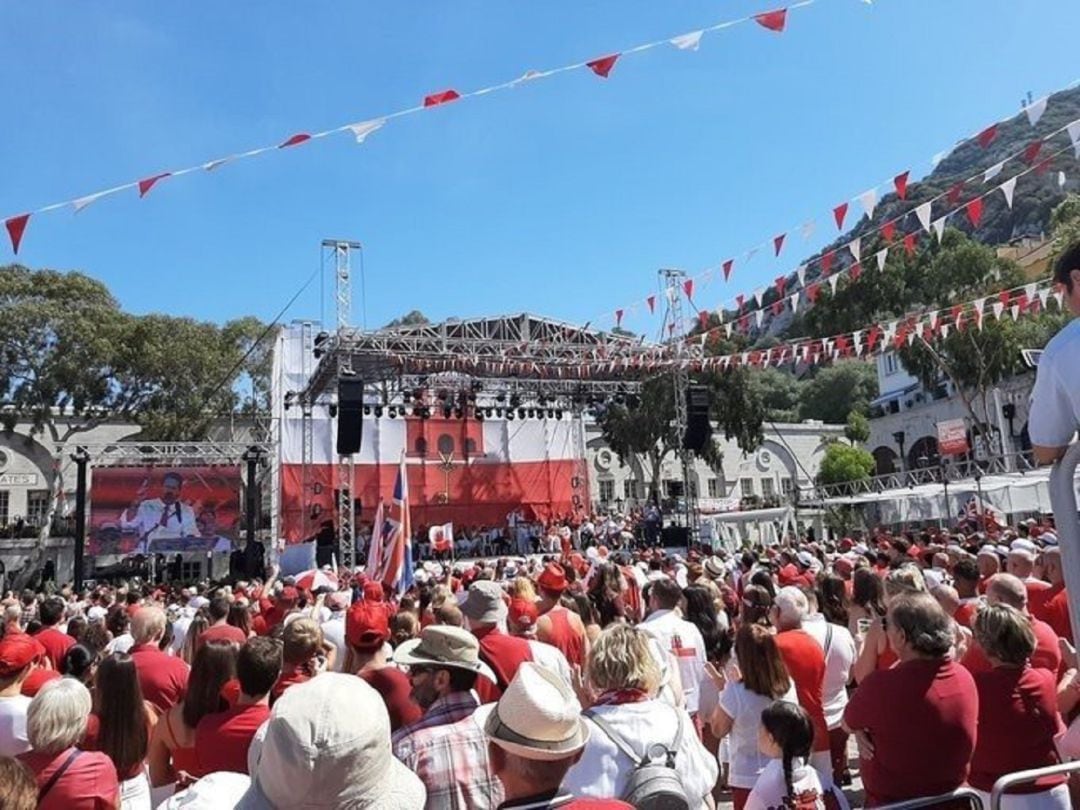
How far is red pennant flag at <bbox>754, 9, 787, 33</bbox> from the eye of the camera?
768cm

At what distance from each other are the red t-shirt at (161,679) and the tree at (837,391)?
67.1m

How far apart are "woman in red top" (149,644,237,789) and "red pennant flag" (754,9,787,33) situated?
7190 millimetres

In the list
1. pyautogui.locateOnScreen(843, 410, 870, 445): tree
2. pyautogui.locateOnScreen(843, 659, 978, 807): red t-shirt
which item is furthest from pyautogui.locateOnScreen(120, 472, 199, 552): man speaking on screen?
pyautogui.locateOnScreen(843, 410, 870, 445): tree

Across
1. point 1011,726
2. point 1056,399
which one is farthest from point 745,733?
point 1056,399

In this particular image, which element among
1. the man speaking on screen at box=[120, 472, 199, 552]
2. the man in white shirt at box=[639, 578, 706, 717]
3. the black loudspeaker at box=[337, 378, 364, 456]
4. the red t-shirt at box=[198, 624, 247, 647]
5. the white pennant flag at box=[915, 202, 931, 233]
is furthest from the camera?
the man speaking on screen at box=[120, 472, 199, 552]

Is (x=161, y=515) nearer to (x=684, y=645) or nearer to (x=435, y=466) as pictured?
(x=435, y=466)

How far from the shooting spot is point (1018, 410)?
35.4 metres

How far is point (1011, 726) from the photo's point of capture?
10.8ft

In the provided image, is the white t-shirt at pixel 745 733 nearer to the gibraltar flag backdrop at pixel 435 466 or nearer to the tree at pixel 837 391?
the gibraltar flag backdrop at pixel 435 466

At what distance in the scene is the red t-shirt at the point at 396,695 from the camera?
3.72 m

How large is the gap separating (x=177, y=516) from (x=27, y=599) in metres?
13.9

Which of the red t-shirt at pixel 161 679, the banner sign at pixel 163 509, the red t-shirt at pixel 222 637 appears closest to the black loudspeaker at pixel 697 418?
the banner sign at pixel 163 509

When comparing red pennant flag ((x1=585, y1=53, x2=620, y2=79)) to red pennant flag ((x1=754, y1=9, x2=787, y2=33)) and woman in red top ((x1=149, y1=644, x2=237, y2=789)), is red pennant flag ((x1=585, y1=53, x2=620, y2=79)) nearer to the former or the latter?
red pennant flag ((x1=754, y1=9, x2=787, y2=33))

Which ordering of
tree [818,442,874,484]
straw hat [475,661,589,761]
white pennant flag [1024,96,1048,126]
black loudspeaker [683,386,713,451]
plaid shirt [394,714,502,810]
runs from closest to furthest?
1. straw hat [475,661,589,761]
2. plaid shirt [394,714,502,810]
3. white pennant flag [1024,96,1048,126]
4. black loudspeaker [683,386,713,451]
5. tree [818,442,874,484]
